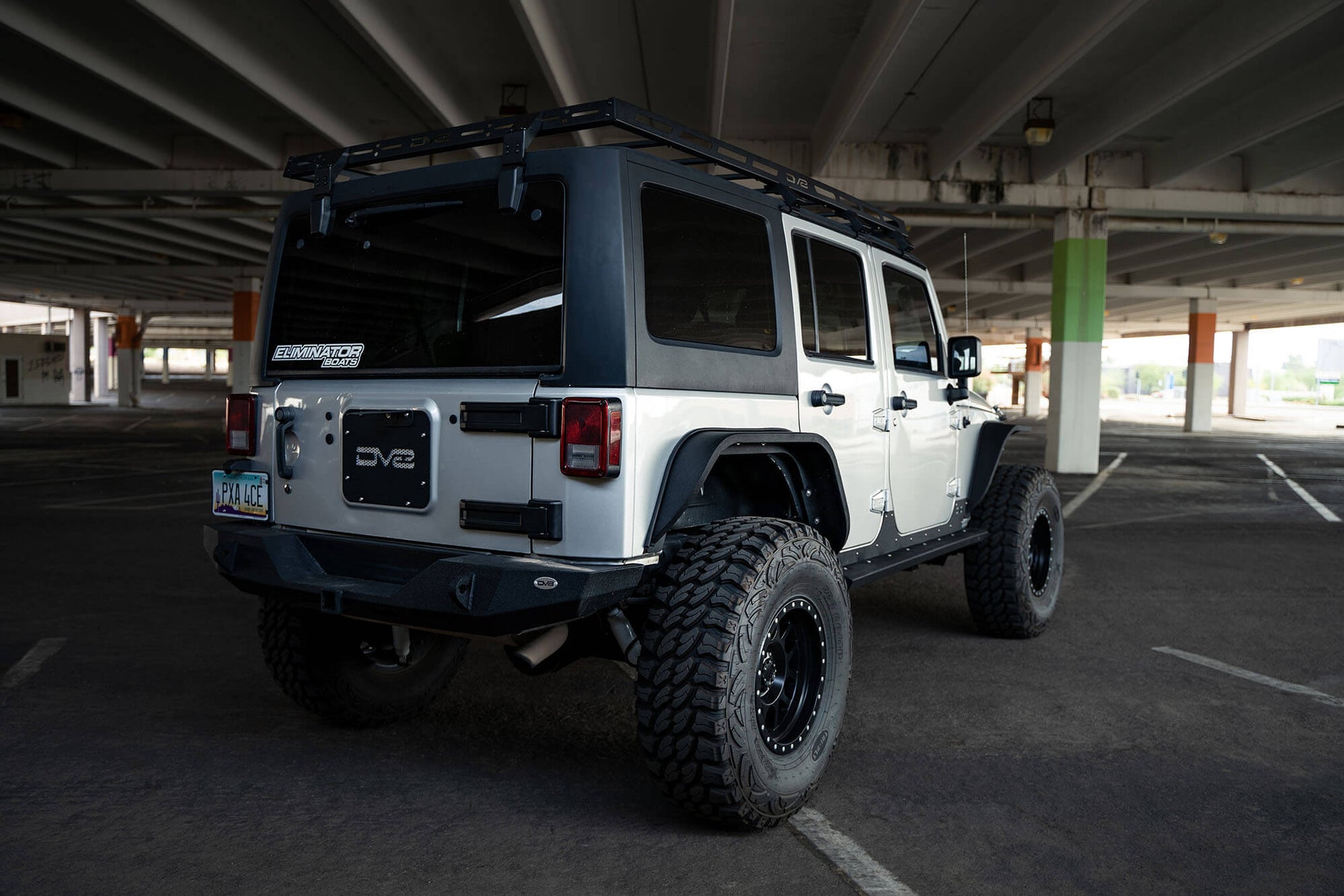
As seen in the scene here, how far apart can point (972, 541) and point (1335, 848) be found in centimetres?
239

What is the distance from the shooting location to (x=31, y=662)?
16.1 feet

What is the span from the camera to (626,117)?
3.08 metres

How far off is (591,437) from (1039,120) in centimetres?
1208

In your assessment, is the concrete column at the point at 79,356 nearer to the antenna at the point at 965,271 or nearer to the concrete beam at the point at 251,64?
the concrete beam at the point at 251,64

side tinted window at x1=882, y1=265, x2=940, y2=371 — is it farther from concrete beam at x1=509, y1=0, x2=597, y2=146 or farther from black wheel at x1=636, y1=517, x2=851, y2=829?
concrete beam at x1=509, y1=0, x2=597, y2=146

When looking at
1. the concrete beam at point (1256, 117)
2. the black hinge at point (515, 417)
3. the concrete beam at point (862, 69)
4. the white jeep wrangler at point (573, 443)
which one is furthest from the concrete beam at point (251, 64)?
the concrete beam at point (1256, 117)

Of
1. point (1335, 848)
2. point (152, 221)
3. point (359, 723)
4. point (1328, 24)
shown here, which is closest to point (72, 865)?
point (359, 723)

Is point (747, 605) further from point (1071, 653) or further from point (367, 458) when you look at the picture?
point (1071, 653)

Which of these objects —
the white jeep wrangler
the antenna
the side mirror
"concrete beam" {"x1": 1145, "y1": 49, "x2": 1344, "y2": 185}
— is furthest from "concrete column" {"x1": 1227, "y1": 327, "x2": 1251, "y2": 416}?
the white jeep wrangler

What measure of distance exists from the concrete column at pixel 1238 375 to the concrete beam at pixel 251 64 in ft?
140

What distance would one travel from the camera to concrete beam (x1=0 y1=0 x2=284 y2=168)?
962 centimetres

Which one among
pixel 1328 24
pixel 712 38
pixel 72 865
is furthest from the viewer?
pixel 1328 24

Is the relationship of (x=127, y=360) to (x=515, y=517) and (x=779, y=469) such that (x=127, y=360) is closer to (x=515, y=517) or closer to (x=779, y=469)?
(x=779, y=469)

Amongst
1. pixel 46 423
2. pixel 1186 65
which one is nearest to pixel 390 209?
pixel 1186 65
